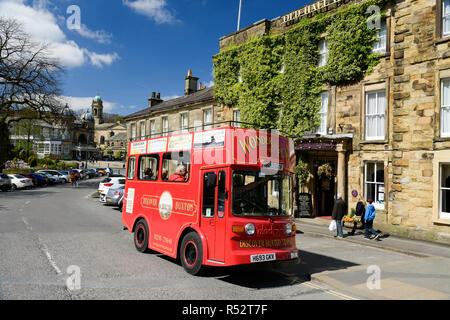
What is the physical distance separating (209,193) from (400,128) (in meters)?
10.9

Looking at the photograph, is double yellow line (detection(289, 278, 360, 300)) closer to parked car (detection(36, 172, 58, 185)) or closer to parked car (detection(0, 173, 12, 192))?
parked car (detection(0, 173, 12, 192))

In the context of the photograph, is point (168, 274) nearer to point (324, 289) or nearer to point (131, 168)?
point (324, 289)

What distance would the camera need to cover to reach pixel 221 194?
7.50 metres

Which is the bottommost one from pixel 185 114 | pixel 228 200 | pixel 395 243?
pixel 395 243

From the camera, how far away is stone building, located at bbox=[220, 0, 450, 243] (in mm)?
13875

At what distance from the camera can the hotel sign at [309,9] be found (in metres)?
18.0

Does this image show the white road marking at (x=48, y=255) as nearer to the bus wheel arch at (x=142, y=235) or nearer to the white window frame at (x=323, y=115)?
the bus wheel arch at (x=142, y=235)

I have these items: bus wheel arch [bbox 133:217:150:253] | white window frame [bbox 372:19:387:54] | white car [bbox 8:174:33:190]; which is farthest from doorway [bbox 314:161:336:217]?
white car [bbox 8:174:33:190]

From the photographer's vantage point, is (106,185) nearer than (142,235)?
No

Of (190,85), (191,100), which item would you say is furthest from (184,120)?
(190,85)

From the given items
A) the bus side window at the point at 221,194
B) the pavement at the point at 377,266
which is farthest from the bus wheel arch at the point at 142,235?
the pavement at the point at 377,266

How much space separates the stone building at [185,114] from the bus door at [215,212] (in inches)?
532

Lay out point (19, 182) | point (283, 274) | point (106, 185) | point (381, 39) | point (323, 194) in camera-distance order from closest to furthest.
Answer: point (283, 274) < point (381, 39) < point (323, 194) < point (106, 185) < point (19, 182)
